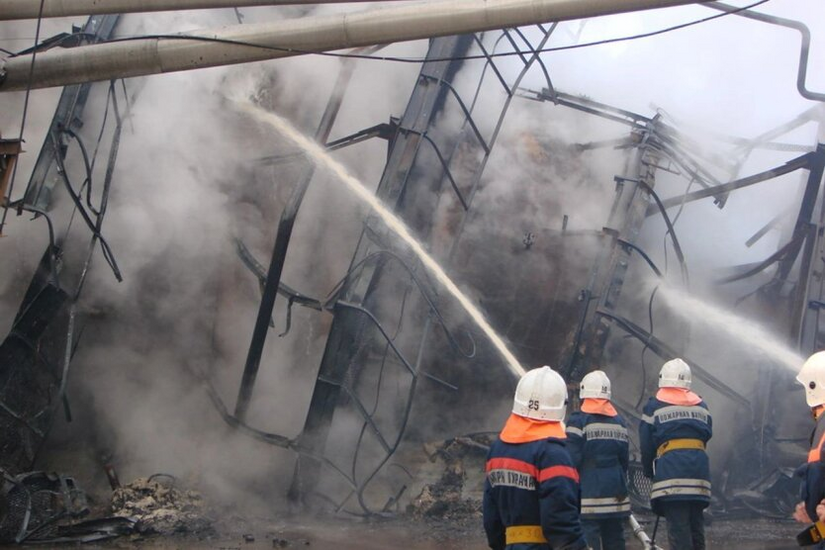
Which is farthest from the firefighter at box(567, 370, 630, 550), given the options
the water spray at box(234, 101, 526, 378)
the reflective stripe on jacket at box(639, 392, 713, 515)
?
the water spray at box(234, 101, 526, 378)

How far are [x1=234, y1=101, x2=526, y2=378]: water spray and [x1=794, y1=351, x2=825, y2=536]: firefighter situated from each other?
5.40 m

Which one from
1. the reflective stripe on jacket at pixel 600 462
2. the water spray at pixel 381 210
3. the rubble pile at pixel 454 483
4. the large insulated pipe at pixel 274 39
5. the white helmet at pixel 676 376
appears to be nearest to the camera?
the large insulated pipe at pixel 274 39

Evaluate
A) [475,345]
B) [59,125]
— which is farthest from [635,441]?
[59,125]

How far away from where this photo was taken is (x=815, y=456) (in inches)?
156

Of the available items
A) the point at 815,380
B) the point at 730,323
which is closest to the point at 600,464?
the point at 815,380

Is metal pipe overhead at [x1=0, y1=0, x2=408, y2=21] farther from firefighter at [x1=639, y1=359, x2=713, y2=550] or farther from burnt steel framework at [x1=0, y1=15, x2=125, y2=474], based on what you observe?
firefighter at [x1=639, y1=359, x2=713, y2=550]

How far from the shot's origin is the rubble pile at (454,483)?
891 cm

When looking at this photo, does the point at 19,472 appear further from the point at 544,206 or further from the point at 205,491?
the point at 544,206

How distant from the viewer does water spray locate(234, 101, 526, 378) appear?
9.30 meters

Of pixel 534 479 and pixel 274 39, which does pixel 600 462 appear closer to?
pixel 534 479

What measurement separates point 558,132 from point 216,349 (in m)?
5.75

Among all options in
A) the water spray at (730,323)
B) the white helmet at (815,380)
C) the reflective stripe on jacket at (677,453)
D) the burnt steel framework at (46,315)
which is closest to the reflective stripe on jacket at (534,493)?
the white helmet at (815,380)

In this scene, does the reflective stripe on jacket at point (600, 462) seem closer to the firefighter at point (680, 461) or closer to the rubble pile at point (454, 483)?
the firefighter at point (680, 461)

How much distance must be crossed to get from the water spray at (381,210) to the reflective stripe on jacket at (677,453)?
151 inches
